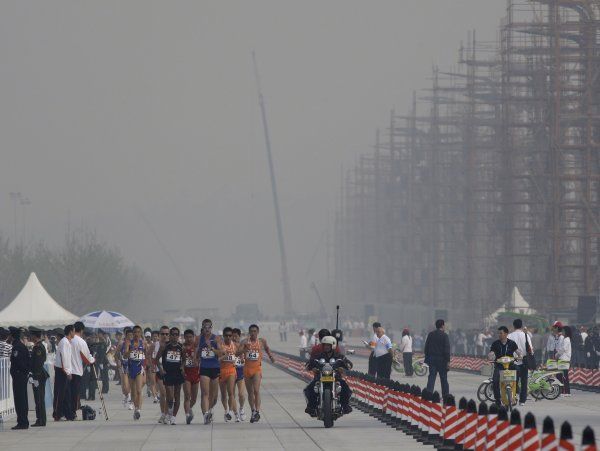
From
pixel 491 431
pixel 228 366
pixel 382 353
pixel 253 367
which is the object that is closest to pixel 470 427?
pixel 491 431

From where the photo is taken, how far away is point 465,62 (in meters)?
122

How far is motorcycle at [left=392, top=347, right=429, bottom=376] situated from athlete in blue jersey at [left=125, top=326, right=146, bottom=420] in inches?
1051

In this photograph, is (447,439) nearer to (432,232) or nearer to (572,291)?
(572,291)

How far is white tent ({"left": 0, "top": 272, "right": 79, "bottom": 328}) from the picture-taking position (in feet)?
197

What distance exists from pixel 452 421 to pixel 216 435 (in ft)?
20.1

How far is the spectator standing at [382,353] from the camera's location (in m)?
41.2

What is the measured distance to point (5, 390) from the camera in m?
32.0

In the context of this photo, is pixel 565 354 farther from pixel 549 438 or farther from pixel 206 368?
pixel 549 438

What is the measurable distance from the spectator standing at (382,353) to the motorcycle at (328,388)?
13.0 metres

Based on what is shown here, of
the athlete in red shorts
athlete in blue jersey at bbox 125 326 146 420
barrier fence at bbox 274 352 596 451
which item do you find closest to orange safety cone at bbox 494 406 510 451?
barrier fence at bbox 274 352 596 451

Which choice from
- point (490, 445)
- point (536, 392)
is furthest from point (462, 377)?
point (490, 445)

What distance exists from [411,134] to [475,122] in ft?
111

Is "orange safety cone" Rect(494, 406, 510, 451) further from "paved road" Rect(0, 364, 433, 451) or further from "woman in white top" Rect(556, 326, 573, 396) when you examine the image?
"woman in white top" Rect(556, 326, 573, 396)

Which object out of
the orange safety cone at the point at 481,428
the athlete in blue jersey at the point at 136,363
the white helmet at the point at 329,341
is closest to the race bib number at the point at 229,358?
the white helmet at the point at 329,341
